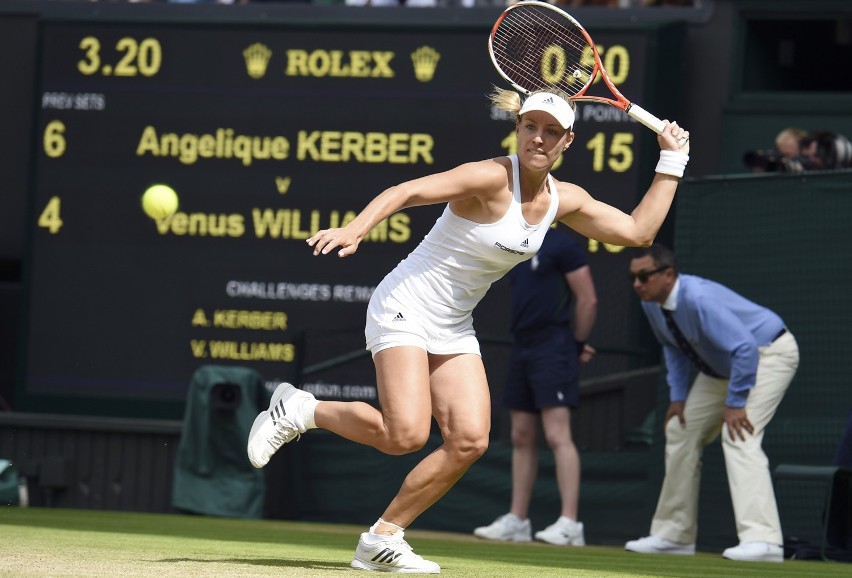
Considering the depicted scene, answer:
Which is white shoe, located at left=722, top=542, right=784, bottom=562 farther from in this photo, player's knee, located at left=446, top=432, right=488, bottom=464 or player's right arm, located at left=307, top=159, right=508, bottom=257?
player's right arm, located at left=307, top=159, right=508, bottom=257

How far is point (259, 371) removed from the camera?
11430 millimetres

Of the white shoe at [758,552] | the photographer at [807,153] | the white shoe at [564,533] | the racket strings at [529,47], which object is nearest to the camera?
the racket strings at [529,47]

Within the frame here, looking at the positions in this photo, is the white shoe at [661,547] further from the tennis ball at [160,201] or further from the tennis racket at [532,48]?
the tennis ball at [160,201]

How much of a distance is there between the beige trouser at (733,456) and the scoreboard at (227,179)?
2216 mm

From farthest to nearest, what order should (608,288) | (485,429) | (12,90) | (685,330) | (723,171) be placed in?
(12,90)
(723,171)
(608,288)
(685,330)
(485,429)

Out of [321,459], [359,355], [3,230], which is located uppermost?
[3,230]

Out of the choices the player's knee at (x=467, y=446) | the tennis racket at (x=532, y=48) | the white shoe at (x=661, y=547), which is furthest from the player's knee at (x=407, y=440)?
the white shoe at (x=661, y=547)

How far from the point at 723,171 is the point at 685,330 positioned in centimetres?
300

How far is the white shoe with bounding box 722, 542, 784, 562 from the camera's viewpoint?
8602mm

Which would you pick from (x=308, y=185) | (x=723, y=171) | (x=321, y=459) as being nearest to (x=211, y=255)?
(x=308, y=185)

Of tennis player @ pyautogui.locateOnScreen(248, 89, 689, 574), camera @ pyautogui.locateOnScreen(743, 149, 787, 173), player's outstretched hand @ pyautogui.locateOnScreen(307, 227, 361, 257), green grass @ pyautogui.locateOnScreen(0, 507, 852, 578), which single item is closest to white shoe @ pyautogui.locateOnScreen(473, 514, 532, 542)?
green grass @ pyautogui.locateOnScreen(0, 507, 852, 578)

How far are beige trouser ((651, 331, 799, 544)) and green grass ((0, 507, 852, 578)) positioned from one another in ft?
0.81

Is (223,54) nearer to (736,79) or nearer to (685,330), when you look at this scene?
(736,79)

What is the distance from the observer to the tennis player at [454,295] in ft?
20.3
